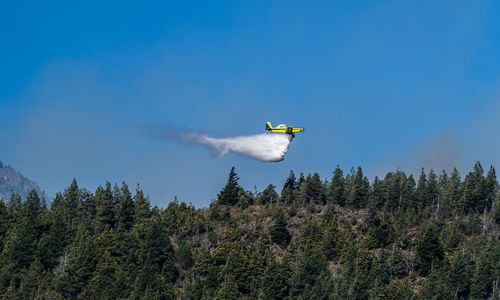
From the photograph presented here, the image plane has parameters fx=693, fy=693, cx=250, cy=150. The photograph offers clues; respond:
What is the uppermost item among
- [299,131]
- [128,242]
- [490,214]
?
[299,131]

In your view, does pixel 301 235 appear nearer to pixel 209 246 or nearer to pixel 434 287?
pixel 209 246

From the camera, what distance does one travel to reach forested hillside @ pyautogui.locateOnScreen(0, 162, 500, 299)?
400 ft

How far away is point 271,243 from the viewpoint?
140m

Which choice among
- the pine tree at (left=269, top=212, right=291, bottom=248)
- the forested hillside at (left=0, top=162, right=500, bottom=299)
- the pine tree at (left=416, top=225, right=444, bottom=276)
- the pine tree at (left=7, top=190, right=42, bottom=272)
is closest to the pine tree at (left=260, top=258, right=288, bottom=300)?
the forested hillside at (left=0, top=162, right=500, bottom=299)

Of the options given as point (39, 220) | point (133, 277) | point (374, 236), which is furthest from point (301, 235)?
point (39, 220)

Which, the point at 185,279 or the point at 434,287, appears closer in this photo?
the point at 434,287

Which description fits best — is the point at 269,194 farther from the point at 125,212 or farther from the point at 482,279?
the point at 482,279

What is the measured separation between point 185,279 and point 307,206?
113 feet

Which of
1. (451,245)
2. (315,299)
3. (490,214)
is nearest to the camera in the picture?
(315,299)

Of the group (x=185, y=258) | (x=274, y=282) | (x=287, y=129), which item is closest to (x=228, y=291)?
(x=274, y=282)

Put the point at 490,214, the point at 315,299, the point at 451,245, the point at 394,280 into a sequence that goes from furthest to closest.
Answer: the point at 490,214, the point at 451,245, the point at 394,280, the point at 315,299

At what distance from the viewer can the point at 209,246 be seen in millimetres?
138000

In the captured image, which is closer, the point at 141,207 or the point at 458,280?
the point at 458,280

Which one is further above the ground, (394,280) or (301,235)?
(301,235)
